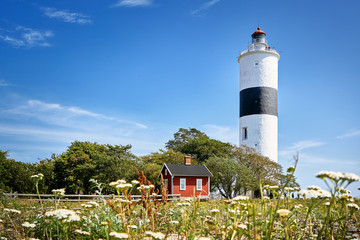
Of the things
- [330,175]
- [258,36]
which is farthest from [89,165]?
[330,175]

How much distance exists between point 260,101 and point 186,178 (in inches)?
387

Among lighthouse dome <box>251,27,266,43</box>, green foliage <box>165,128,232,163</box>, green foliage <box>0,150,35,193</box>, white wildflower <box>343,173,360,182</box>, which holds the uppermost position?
lighthouse dome <box>251,27,266,43</box>

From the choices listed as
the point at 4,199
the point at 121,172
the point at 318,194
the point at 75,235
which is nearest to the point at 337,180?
the point at 318,194

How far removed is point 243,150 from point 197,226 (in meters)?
24.7

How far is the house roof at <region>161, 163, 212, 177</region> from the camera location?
25609 mm

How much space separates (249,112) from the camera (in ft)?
90.5

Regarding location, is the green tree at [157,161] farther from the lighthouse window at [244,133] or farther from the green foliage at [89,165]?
the lighthouse window at [244,133]

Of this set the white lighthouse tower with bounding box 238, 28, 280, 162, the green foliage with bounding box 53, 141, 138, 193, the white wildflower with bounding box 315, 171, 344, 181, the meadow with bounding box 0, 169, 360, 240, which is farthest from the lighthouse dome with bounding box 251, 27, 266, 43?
the white wildflower with bounding box 315, 171, 344, 181

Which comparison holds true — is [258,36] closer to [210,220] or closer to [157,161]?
[157,161]

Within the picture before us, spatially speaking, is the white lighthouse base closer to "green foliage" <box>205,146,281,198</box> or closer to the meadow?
"green foliage" <box>205,146,281,198</box>

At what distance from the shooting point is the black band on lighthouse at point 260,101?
89.1 feet

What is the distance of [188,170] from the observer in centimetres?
2630

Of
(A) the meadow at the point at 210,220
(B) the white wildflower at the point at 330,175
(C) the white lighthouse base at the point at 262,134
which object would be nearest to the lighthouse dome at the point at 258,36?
(C) the white lighthouse base at the point at 262,134

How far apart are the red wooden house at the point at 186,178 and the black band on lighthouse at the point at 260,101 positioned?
6.98m
